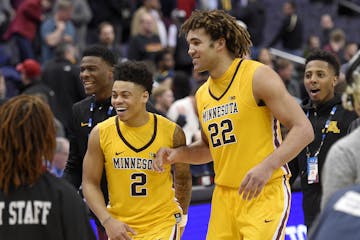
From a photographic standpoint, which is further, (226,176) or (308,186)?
(308,186)

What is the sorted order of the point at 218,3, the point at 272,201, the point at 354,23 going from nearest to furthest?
1. the point at 272,201
2. the point at 218,3
3. the point at 354,23

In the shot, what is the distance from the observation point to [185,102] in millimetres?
11016

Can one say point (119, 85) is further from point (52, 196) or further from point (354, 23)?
point (354, 23)

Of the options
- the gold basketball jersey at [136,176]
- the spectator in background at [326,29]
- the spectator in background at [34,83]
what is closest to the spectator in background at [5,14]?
the spectator in background at [34,83]

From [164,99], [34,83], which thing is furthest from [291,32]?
[34,83]

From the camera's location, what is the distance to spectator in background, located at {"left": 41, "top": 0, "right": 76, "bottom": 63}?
14039 millimetres

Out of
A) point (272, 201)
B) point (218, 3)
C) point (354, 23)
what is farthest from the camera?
point (354, 23)

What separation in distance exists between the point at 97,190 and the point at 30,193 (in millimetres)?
1978

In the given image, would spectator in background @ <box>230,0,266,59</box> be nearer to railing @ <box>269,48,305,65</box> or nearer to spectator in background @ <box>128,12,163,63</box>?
railing @ <box>269,48,305,65</box>

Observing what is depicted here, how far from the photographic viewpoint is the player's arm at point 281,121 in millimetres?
5270

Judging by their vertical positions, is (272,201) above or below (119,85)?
below

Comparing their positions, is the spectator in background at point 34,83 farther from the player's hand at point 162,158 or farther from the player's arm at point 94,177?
the player's hand at point 162,158

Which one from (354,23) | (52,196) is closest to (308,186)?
(52,196)

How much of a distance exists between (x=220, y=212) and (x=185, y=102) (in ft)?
17.3
